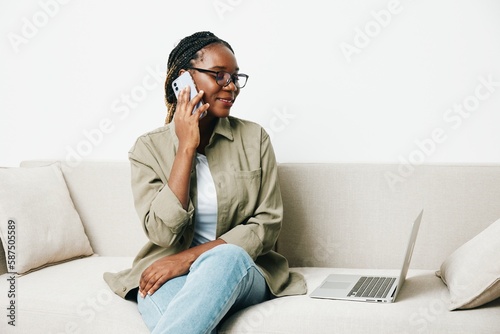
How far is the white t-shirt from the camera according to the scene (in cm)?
190

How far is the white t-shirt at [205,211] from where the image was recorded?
1.90 m

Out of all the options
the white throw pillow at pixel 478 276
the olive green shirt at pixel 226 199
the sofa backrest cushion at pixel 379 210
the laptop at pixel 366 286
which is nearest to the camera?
the white throw pillow at pixel 478 276

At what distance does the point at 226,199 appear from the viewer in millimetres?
1894

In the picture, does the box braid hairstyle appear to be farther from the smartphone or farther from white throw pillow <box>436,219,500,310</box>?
white throw pillow <box>436,219,500,310</box>

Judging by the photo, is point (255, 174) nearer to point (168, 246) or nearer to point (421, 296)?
point (168, 246)

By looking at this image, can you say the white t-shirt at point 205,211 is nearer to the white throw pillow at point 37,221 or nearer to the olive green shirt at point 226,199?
the olive green shirt at point 226,199

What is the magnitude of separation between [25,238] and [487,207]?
5.01ft

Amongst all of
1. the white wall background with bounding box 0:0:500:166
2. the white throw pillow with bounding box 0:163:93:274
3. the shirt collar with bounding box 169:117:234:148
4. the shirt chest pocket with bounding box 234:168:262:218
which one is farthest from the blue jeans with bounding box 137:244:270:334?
the white wall background with bounding box 0:0:500:166

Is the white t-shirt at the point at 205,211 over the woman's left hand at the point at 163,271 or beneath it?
over

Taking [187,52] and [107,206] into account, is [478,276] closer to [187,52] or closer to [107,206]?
[187,52]

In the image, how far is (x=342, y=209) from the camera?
2184 millimetres

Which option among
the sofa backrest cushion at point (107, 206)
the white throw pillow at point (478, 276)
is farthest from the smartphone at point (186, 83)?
the white throw pillow at point (478, 276)

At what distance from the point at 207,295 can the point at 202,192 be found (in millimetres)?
482

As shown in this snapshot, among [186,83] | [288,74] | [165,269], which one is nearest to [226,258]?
[165,269]
